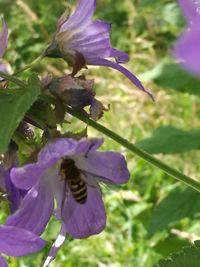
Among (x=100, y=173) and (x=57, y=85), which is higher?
(x=57, y=85)

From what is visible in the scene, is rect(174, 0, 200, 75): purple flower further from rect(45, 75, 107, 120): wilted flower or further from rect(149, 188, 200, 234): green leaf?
rect(149, 188, 200, 234): green leaf

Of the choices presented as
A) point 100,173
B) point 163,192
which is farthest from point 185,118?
point 100,173

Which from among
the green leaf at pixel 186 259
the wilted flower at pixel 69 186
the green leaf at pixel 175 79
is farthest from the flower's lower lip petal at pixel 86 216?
the green leaf at pixel 175 79

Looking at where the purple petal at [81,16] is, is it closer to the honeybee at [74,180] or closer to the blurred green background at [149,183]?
the blurred green background at [149,183]

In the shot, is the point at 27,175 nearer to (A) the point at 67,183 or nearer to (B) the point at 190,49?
(A) the point at 67,183

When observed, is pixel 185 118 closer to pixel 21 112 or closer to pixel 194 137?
pixel 194 137

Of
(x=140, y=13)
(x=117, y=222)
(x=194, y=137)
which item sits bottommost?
(x=140, y=13)

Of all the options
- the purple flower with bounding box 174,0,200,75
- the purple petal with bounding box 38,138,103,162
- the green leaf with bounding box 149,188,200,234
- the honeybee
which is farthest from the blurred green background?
the purple flower with bounding box 174,0,200,75
